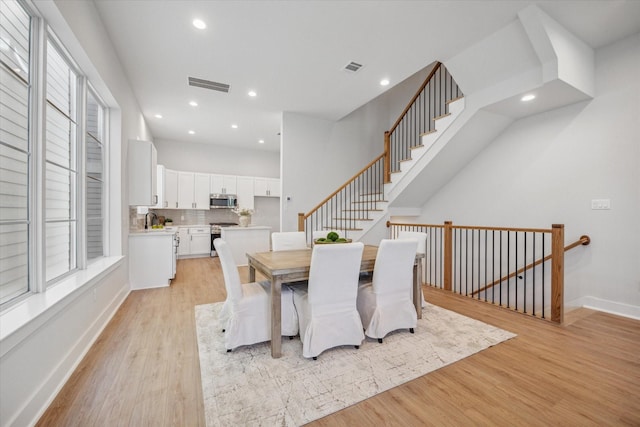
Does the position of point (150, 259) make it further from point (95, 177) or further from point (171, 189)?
point (171, 189)

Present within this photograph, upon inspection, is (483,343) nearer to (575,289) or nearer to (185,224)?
(575,289)

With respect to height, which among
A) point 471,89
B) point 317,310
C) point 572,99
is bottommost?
point 317,310

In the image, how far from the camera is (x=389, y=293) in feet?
7.85

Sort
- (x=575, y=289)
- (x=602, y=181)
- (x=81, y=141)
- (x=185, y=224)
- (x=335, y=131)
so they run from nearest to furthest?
(x=81, y=141) → (x=602, y=181) → (x=575, y=289) → (x=335, y=131) → (x=185, y=224)

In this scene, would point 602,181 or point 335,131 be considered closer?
point 602,181

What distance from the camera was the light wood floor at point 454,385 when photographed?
1.48 meters

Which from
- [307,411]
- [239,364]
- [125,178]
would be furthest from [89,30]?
[307,411]

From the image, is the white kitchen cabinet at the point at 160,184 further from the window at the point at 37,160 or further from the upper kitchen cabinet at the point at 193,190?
the window at the point at 37,160

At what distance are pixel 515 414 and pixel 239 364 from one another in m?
1.80

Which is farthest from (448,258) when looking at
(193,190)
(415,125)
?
(193,190)

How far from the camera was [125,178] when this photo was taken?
3.58 m

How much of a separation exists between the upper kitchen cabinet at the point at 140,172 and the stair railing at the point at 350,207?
8.24 ft

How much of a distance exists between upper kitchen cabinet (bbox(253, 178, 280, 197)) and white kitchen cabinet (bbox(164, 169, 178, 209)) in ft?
6.61

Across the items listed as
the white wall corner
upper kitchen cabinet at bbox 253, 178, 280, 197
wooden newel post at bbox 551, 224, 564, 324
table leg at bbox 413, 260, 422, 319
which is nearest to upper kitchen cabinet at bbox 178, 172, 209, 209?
upper kitchen cabinet at bbox 253, 178, 280, 197
